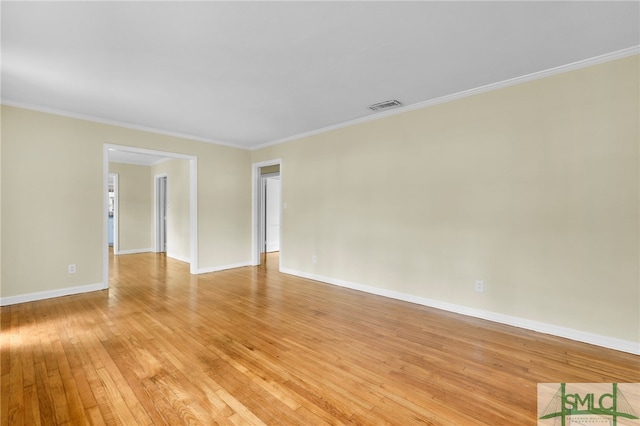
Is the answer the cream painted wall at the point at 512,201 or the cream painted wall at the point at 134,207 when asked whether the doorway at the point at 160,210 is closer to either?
the cream painted wall at the point at 134,207

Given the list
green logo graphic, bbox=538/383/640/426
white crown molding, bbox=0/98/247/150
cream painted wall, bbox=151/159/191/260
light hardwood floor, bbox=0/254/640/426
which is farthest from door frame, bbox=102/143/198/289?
green logo graphic, bbox=538/383/640/426

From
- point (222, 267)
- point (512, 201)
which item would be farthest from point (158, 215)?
point (512, 201)

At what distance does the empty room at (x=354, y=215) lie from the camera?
1901 mm

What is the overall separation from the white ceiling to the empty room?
22 mm

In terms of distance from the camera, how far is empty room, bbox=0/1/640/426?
1.90m

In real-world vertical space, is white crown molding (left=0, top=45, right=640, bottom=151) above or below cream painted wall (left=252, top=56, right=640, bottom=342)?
above

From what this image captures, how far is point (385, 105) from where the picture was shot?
12.2 feet

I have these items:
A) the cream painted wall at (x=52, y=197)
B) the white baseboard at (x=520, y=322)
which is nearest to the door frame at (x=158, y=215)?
the cream painted wall at (x=52, y=197)

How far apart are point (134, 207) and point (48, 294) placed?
4.49 metres

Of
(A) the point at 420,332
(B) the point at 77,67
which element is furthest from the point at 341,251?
(B) the point at 77,67

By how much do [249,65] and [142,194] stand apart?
22.8 feet

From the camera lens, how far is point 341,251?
15.0ft

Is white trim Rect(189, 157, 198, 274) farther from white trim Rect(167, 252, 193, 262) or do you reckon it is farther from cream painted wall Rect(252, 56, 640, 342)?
cream painted wall Rect(252, 56, 640, 342)

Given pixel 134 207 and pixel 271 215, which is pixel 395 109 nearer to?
pixel 271 215
